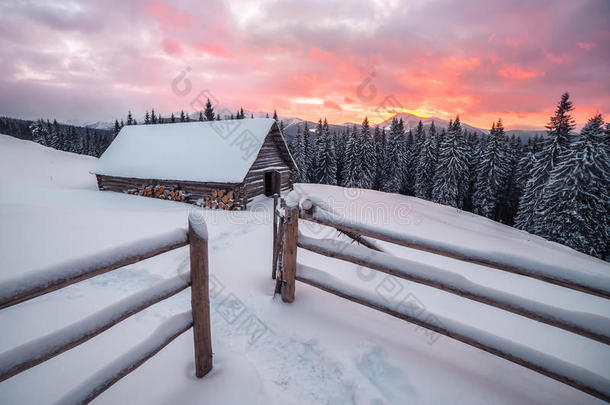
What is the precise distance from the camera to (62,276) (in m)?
1.56

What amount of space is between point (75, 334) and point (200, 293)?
880mm

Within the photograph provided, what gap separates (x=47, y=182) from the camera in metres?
19.6

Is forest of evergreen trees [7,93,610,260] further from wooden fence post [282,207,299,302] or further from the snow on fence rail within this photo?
the snow on fence rail

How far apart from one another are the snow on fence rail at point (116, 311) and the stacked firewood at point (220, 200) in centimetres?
1047

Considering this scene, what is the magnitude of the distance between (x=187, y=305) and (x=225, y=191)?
9.36 m

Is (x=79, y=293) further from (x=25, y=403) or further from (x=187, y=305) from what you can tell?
(x=25, y=403)

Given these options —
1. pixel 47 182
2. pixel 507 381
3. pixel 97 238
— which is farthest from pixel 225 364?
pixel 47 182

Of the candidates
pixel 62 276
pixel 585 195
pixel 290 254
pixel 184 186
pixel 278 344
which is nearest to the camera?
pixel 62 276

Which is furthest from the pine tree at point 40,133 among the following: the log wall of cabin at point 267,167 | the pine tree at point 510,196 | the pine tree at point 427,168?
the pine tree at point 510,196

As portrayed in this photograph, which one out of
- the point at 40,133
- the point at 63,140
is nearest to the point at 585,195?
the point at 40,133

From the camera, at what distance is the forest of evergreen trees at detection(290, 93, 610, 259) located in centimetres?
2177

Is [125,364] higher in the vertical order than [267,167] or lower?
lower

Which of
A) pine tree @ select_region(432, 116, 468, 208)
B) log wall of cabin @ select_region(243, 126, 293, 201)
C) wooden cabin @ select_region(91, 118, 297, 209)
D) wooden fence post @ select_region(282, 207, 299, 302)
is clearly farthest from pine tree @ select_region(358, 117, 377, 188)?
wooden fence post @ select_region(282, 207, 299, 302)

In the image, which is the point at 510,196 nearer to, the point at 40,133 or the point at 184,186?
the point at 184,186
